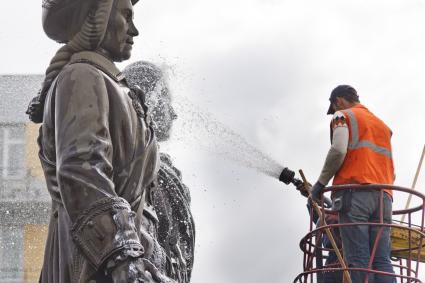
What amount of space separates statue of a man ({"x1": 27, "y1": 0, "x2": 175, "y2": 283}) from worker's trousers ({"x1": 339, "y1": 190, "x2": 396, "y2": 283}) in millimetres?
2961

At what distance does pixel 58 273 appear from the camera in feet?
19.9

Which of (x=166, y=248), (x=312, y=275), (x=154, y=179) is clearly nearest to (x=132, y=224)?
(x=154, y=179)

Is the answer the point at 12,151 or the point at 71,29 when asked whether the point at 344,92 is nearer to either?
the point at 12,151

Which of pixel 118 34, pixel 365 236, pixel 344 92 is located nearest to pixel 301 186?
pixel 365 236

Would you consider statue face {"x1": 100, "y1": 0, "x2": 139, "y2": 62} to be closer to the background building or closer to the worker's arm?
the worker's arm

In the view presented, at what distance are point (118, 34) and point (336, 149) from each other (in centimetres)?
332

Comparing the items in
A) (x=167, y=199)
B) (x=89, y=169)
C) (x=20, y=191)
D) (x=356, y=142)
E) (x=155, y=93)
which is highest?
(x=356, y=142)

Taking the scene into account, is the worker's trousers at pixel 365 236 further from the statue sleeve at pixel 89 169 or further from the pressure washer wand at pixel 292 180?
the statue sleeve at pixel 89 169

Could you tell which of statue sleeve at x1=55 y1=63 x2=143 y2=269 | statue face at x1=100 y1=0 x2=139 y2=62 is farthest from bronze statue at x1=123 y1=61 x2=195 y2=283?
statue sleeve at x1=55 y1=63 x2=143 y2=269

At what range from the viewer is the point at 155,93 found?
29.3 ft

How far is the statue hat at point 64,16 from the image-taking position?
6383 mm

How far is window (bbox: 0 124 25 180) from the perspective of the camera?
1210 centimetres

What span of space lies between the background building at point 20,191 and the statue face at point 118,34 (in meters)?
4.05

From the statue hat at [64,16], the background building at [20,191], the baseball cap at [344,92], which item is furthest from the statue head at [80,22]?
the background building at [20,191]
